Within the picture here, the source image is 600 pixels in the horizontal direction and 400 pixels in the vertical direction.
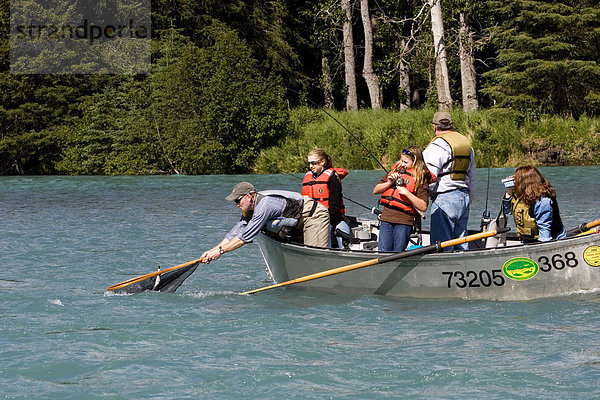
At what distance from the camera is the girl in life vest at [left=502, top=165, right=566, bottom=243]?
8375mm

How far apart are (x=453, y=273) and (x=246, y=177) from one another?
19.9 m

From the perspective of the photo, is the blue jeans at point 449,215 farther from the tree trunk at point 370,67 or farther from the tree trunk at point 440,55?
the tree trunk at point 370,67

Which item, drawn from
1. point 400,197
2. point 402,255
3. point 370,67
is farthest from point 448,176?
point 370,67

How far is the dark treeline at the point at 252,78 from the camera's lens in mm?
29438

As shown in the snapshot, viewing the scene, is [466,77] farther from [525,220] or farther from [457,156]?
[457,156]

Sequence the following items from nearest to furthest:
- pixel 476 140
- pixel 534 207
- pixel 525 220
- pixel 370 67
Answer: pixel 534 207
pixel 525 220
pixel 476 140
pixel 370 67

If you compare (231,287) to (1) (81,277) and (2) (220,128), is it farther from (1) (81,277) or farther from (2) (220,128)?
(2) (220,128)

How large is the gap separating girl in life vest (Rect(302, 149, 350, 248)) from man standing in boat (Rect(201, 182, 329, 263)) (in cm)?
37

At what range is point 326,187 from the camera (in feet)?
31.5

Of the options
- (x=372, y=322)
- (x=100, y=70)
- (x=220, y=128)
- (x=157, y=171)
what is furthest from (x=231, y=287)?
(x=100, y=70)

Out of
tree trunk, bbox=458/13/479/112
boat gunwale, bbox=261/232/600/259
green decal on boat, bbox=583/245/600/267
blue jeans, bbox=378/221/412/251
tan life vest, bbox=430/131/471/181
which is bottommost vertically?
green decal on boat, bbox=583/245/600/267

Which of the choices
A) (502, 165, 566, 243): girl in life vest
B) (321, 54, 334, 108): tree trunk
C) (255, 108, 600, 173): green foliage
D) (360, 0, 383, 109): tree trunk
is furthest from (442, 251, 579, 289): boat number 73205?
(321, 54, 334, 108): tree trunk

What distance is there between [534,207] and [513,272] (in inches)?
25.8

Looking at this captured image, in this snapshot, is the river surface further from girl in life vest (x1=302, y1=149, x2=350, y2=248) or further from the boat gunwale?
girl in life vest (x1=302, y1=149, x2=350, y2=248)
